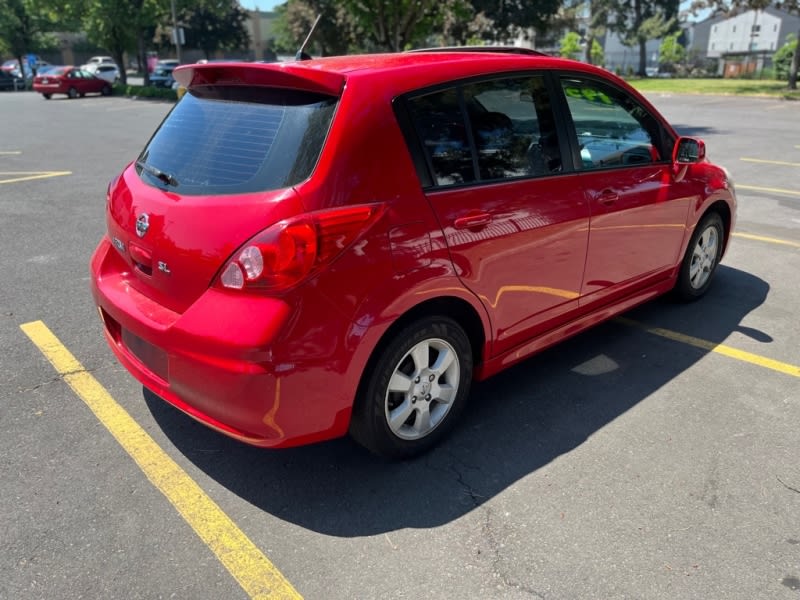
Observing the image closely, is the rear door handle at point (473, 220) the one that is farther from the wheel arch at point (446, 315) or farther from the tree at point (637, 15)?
the tree at point (637, 15)

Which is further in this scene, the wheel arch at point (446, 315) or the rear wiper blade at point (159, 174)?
the rear wiper blade at point (159, 174)

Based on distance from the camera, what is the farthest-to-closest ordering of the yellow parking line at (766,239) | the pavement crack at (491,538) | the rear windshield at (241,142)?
the yellow parking line at (766,239)
the rear windshield at (241,142)
the pavement crack at (491,538)

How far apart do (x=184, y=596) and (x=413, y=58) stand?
2564mm

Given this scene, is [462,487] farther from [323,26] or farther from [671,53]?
[671,53]

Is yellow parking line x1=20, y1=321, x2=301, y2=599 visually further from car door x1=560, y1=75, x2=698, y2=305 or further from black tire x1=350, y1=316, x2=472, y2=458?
car door x1=560, y1=75, x2=698, y2=305

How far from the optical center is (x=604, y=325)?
4.64 meters

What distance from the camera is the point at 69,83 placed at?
32.7m

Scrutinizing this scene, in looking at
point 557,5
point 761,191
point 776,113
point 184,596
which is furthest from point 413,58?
point 557,5

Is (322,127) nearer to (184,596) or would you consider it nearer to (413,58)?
(413,58)

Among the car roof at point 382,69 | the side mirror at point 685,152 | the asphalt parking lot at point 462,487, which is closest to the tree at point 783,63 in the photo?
the side mirror at point 685,152

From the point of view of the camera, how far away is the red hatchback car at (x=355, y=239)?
2463 millimetres

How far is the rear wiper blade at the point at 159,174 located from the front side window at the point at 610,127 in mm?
2126

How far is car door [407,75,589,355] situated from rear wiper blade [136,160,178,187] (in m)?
1.10

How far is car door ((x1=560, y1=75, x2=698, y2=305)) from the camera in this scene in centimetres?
365
